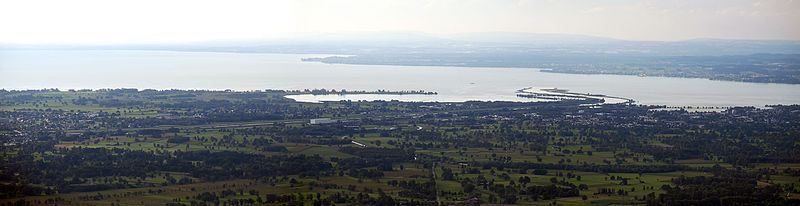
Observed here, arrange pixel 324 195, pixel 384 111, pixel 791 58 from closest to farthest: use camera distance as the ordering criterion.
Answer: pixel 324 195
pixel 384 111
pixel 791 58

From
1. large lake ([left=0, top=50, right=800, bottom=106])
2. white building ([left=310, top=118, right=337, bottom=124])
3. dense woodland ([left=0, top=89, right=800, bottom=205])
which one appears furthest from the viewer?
large lake ([left=0, top=50, right=800, bottom=106])

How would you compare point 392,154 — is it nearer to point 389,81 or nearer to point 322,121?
point 322,121

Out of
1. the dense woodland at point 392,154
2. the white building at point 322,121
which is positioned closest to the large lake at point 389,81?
the dense woodland at point 392,154

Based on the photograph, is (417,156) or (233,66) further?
(233,66)

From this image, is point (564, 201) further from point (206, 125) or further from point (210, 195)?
point (206, 125)

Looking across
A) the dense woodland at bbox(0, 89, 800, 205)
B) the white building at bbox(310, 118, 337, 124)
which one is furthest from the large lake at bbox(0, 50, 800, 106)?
the white building at bbox(310, 118, 337, 124)

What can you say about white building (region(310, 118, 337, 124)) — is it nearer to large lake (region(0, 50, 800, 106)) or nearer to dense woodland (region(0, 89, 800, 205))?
dense woodland (region(0, 89, 800, 205))

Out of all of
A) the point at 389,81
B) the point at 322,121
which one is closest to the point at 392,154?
the point at 322,121

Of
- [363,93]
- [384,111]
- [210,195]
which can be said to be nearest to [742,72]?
[363,93]
